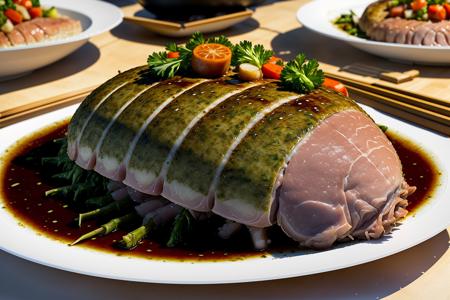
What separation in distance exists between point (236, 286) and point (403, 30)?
11.2 feet

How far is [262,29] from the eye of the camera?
6578mm

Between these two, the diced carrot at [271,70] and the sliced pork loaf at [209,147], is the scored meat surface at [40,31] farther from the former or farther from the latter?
the sliced pork loaf at [209,147]

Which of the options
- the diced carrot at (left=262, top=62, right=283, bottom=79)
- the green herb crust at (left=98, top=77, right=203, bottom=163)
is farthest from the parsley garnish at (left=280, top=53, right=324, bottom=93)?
the green herb crust at (left=98, top=77, right=203, bottom=163)

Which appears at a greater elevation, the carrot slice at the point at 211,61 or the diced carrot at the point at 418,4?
the carrot slice at the point at 211,61

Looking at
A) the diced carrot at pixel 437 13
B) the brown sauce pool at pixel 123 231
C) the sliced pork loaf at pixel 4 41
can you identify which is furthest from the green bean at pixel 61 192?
the diced carrot at pixel 437 13

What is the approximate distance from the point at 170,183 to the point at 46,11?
368 centimetres

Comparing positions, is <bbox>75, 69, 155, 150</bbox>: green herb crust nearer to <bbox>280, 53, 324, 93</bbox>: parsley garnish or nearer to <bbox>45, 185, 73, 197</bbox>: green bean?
<bbox>45, 185, 73, 197</bbox>: green bean

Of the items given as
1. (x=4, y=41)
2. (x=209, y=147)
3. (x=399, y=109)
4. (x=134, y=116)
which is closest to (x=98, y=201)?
(x=134, y=116)

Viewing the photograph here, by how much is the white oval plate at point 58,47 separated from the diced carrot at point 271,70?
6.98 ft

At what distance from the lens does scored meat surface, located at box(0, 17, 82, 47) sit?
5.02 m

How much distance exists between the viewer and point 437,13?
5191 millimetres

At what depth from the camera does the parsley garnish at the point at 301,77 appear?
2.81 metres

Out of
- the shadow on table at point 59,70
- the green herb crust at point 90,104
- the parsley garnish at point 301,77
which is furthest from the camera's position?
the shadow on table at point 59,70

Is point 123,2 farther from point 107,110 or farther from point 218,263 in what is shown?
point 218,263
